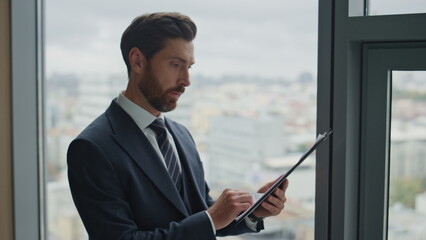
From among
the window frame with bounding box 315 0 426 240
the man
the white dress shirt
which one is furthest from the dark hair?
the window frame with bounding box 315 0 426 240

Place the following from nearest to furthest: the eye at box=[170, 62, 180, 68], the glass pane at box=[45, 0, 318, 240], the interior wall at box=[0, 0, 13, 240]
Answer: the eye at box=[170, 62, 180, 68]
the glass pane at box=[45, 0, 318, 240]
the interior wall at box=[0, 0, 13, 240]

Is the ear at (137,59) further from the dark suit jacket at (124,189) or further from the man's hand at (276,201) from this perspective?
the man's hand at (276,201)

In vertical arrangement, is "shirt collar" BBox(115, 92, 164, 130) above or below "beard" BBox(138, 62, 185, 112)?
below

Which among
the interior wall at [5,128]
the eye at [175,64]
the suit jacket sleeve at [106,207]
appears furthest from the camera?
the interior wall at [5,128]

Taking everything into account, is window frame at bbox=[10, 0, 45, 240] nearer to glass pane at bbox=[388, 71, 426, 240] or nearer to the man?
the man

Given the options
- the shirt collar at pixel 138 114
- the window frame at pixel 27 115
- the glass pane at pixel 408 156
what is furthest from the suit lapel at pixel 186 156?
the window frame at pixel 27 115

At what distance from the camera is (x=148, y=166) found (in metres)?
1.40

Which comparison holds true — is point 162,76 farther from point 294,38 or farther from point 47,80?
point 47,80

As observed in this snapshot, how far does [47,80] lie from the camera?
6.96 ft

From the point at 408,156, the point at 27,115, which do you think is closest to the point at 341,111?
the point at 408,156

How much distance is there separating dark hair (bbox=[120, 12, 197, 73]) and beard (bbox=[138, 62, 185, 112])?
0.05m

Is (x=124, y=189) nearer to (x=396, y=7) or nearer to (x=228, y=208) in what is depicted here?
(x=228, y=208)

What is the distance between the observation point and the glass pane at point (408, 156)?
140cm

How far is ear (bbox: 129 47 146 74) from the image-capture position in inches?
56.7
